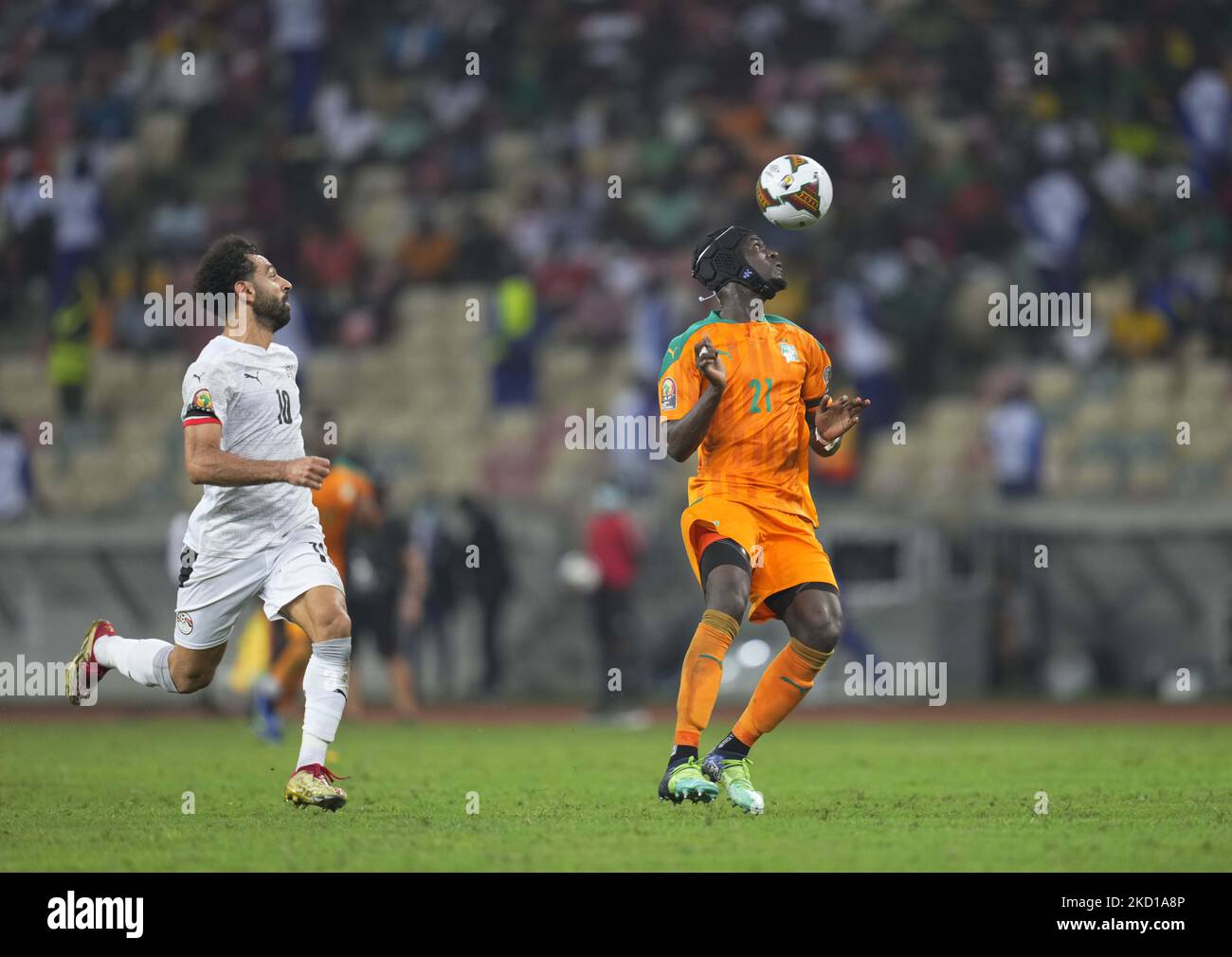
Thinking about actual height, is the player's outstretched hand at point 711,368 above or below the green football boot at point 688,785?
above

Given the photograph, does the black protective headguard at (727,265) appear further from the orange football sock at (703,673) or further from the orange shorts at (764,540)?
the orange football sock at (703,673)

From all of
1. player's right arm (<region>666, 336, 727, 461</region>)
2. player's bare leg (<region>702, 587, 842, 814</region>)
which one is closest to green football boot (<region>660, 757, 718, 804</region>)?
player's bare leg (<region>702, 587, 842, 814</region>)

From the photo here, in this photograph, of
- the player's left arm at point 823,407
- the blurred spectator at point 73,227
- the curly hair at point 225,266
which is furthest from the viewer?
the blurred spectator at point 73,227

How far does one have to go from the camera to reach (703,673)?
8492 mm

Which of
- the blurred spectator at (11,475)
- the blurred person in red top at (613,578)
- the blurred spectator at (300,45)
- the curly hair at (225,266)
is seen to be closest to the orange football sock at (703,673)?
the curly hair at (225,266)

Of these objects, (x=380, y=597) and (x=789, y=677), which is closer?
(x=789, y=677)

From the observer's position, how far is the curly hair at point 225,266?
28.5ft

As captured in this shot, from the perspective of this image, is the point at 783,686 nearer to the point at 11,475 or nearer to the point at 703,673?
the point at 703,673

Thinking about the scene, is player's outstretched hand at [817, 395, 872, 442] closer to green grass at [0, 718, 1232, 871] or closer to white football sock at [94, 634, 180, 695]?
green grass at [0, 718, 1232, 871]

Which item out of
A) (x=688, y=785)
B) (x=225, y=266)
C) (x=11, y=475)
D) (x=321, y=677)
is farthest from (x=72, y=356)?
(x=688, y=785)

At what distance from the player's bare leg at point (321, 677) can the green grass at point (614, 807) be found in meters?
0.22

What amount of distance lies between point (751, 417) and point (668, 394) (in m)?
0.40

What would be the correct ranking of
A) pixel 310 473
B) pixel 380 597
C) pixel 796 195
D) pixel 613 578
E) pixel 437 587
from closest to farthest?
pixel 310 473
pixel 796 195
pixel 380 597
pixel 613 578
pixel 437 587
